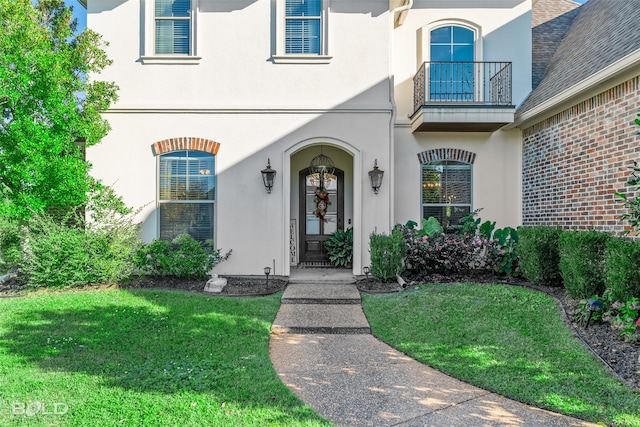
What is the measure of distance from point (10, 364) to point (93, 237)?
135 inches

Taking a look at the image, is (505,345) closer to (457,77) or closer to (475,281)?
(475,281)

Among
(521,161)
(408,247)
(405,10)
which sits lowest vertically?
(408,247)

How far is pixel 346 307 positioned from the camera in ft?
19.9

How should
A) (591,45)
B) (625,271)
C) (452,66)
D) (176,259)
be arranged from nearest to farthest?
(625,271) → (176,259) → (591,45) → (452,66)

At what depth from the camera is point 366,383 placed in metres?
3.60

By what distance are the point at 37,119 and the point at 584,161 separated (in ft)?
30.8

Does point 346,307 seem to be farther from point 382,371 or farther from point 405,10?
point 405,10

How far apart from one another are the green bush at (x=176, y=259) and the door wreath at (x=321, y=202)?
2910 mm

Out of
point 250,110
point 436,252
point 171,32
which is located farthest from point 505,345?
point 171,32

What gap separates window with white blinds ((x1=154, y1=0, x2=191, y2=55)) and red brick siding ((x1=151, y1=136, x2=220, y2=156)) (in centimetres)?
177

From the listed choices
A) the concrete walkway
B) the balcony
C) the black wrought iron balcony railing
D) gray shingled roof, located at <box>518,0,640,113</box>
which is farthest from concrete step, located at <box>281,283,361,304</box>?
gray shingled roof, located at <box>518,0,640,113</box>

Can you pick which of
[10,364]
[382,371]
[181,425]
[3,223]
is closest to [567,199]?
[382,371]

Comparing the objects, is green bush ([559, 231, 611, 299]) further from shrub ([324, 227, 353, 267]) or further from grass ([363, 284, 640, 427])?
shrub ([324, 227, 353, 267])

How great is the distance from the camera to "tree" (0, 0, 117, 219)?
6598mm
